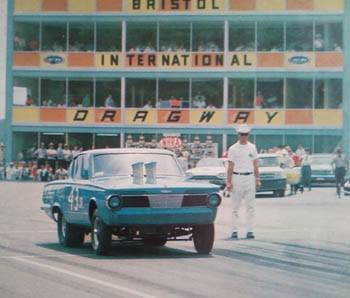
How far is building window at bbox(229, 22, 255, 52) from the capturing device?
52.2 meters

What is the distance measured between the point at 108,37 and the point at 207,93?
564cm

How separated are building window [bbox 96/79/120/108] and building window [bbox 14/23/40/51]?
3.81 meters

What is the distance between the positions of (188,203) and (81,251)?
1815 mm

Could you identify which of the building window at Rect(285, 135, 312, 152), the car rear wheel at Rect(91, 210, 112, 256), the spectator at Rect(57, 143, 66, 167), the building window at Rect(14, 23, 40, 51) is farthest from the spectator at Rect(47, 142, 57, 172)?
the car rear wheel at Rect(91, 210, 112, 256)

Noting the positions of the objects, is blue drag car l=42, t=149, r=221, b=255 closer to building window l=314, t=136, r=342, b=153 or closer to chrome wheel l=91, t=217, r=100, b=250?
chrome wheel l=91, t=217, r=100, b=250

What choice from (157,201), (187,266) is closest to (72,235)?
(157,201)

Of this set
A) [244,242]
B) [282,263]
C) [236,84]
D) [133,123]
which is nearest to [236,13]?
[236,84]

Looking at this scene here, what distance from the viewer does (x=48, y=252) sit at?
1487 cm

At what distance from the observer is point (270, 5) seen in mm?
51219

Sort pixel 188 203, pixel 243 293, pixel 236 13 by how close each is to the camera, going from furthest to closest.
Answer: pixel 236 13
pixel 188 203
pixel 243 293

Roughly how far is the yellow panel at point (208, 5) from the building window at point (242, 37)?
3.41 feet

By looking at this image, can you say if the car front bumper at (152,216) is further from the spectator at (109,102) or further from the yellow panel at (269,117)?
the spectator at (109,102)

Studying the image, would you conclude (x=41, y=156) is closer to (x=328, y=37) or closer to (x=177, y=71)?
(x=177, y=71)

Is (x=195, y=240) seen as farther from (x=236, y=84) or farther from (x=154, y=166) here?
(x=236, y=84)
